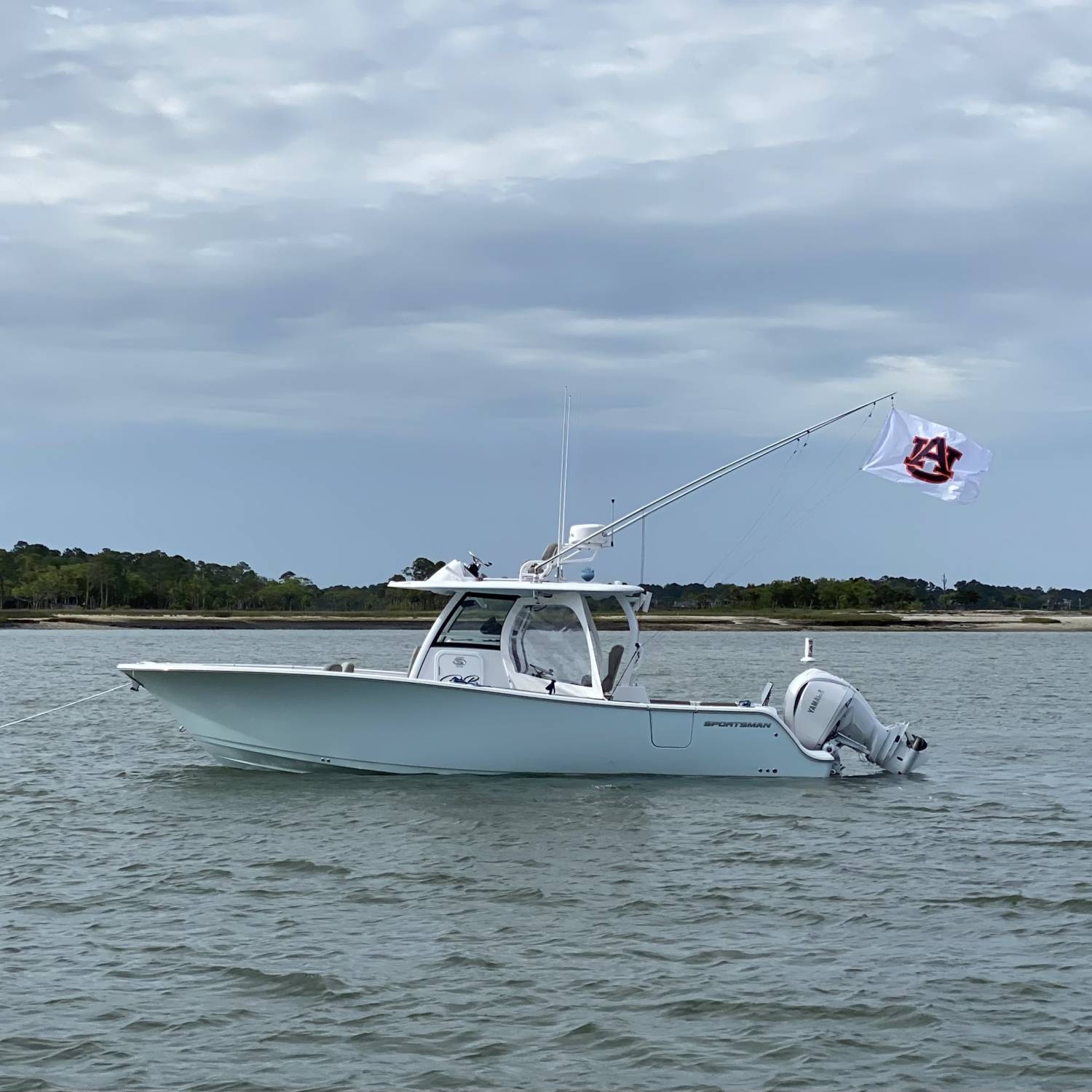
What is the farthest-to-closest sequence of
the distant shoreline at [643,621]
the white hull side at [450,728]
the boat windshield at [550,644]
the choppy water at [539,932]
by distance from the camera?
the distant shoreline at [643,621], the boat windshield at [550,644], the white hull side at [450,728], the choppy water at [539,932]

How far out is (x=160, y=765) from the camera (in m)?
21.5

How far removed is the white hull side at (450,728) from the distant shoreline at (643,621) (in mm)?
105498

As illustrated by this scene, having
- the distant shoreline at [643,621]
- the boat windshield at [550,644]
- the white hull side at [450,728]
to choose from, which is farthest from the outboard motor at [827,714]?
the distant shoreline at [643,621]

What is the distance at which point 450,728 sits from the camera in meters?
17.4

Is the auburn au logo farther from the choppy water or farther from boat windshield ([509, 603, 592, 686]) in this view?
boat windshield ([509, 603, 592, 686])

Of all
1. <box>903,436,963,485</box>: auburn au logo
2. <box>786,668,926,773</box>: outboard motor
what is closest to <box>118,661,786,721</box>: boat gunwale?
<box>786,668,926,773</box>: outboard motor

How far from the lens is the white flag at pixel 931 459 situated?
18.0 meters

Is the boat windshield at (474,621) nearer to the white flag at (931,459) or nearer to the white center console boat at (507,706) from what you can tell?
the white center console boat at (507,706)

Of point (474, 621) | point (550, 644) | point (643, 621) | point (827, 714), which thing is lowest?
point (643, 621)

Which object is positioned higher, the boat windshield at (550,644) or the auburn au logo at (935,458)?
the auburn au logo at (935,458)

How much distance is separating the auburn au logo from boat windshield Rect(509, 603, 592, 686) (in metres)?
4.76

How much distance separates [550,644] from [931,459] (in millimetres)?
5354

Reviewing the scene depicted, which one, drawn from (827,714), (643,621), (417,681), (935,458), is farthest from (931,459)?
(643,621)

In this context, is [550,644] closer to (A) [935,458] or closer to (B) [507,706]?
(B) [507,706]
